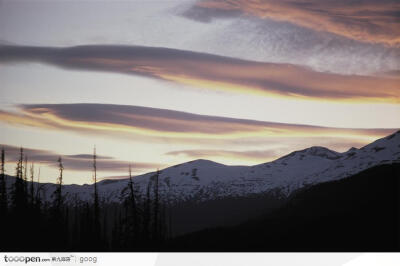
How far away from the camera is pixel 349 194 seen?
386ft

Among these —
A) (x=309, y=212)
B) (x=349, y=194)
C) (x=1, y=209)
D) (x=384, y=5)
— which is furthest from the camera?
(x=309, y=212)

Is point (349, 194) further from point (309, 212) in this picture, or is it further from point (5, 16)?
point (5, 16)

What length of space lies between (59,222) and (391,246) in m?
36.7

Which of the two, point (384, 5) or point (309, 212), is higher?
point (384, 5)

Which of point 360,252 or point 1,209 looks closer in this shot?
point 360,252

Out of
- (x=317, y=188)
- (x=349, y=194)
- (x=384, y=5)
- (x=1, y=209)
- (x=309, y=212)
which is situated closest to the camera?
(x=384, y=5)

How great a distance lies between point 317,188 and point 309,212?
24.6 m

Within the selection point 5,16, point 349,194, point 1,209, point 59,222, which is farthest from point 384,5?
point 349,194

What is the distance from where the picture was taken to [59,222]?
156 feet
